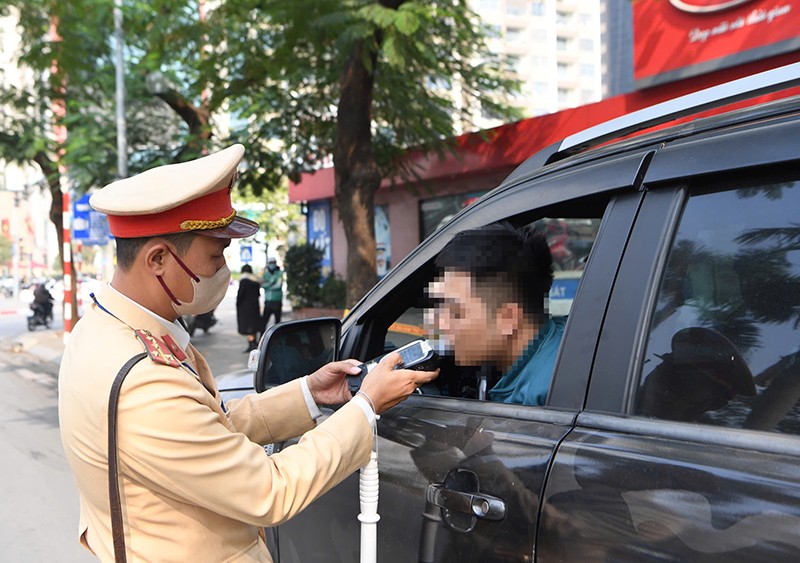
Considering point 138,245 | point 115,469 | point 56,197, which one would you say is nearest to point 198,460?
point 115,469

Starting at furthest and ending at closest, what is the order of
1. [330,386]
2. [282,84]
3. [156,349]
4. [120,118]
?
[120,118] → [282,84] → [330,386] → [156,349]

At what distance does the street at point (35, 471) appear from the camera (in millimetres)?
4258

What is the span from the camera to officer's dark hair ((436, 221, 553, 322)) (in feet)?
6.27

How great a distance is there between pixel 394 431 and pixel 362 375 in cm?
19

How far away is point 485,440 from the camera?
1.61 metres

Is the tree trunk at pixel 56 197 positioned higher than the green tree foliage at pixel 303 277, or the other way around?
the tree trunk at pixel 56 197

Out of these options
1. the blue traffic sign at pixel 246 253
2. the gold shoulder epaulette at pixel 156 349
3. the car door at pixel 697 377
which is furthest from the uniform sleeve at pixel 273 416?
the blue traffic sign at pixel 246 253

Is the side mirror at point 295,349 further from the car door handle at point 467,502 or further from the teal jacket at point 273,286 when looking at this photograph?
the teal jacket at point 273,286

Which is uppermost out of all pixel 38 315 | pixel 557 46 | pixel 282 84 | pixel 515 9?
pixel 515 9

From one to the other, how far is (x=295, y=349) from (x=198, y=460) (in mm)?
1002

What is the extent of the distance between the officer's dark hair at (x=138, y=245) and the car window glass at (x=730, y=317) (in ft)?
3.37

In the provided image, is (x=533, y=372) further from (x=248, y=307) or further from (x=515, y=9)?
(x=515, y=9)

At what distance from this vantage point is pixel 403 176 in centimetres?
1306

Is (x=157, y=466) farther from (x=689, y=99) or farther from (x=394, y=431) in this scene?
(x=689, y=99)
